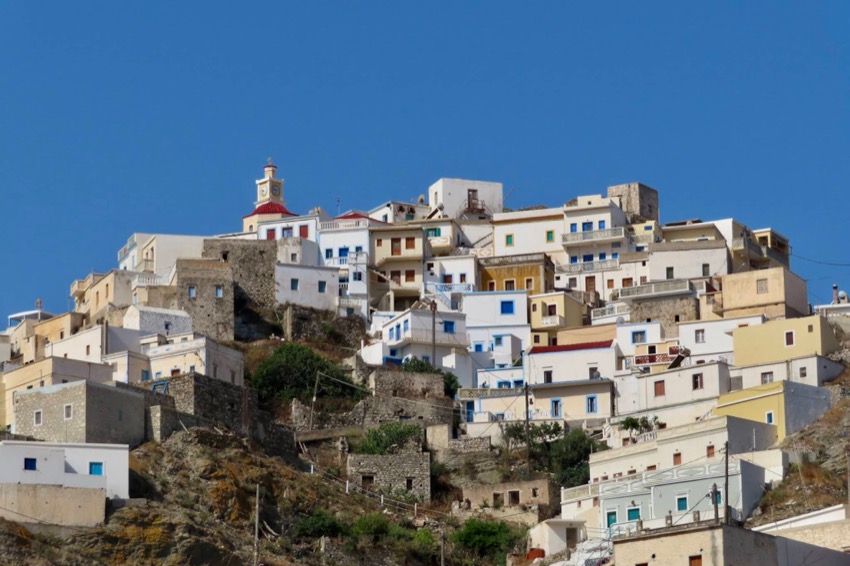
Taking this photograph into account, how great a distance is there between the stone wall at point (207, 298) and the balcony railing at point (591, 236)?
19230 millimetres

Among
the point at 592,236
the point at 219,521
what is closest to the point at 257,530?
the point at 219,521

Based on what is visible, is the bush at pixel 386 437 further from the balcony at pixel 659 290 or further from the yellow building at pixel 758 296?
the balcony at pixel 659 290

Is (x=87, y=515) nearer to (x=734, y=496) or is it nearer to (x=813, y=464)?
(x=734, y=496)

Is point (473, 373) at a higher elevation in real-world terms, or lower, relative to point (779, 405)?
higher

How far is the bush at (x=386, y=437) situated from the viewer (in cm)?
7331

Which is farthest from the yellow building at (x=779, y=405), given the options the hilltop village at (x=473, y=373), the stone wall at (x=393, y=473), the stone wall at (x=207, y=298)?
the stone wall at (x=207, y=298)

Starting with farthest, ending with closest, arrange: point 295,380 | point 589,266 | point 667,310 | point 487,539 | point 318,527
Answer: point 589,266 < point 667,310 < point 295,380 < point 487,539 < point 318,527

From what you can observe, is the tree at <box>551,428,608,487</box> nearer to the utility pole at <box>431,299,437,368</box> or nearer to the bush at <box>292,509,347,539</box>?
the bush at <box>292,509,347,539</box>

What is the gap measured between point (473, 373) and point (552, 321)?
609cm

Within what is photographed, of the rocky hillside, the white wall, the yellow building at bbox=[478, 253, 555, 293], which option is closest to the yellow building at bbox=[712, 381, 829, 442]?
the rocky hillside

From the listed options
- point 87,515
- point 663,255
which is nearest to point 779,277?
point 663,255

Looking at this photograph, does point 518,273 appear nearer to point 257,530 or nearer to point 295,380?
point 295,380

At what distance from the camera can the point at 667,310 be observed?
88.1 meters

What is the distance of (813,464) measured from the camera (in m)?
64.9
